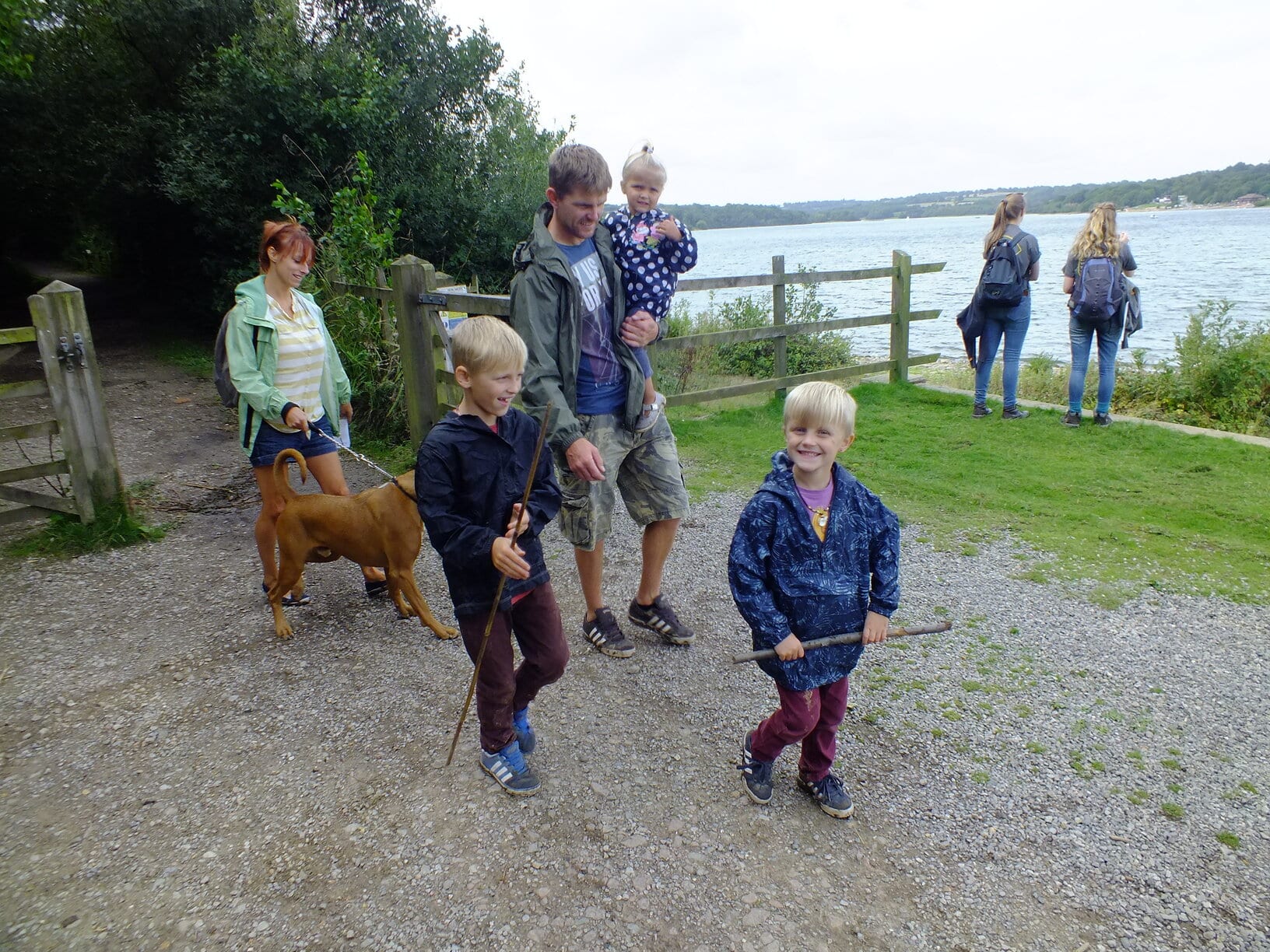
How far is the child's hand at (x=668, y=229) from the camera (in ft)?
11.8

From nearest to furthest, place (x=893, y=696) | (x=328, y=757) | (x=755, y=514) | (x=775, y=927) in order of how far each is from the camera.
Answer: (x=775, y=927), (x=755, y=514), (x=328, y=757), (x=893, y=696)

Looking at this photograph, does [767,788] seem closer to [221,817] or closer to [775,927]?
[775,927]

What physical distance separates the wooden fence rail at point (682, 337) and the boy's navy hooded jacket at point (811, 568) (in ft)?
7.40

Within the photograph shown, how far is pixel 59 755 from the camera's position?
3.18m

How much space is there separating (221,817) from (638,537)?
10.1 ft

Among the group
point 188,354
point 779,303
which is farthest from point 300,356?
point 188,354

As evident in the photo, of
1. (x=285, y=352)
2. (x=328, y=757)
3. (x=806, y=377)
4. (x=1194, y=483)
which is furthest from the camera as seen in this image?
(x=806, y=377)

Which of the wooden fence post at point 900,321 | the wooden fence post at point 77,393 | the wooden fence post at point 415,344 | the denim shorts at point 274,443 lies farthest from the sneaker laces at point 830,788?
the wooden fence post at point 900,321

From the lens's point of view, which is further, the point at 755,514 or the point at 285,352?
the point at 285,352

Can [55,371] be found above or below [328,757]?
above

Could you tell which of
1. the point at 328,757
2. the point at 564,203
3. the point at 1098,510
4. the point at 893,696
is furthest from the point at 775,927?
the point at 1098,510

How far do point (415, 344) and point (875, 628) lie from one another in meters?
4.67

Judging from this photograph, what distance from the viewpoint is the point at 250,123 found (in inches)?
460

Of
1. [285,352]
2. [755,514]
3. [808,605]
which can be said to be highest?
[285,352]
